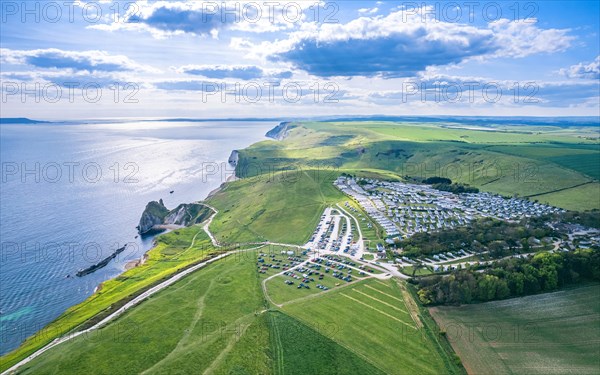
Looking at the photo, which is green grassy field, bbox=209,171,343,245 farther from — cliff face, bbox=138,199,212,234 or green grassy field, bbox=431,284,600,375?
green grassy field, bbox=431,284,600,375

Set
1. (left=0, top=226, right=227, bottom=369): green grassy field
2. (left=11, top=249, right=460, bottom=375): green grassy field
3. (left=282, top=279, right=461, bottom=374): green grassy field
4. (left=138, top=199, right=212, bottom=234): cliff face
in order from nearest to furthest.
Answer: (left=11, top=249, right=460, bottom=375): green grassy field, (left=282, top=279, right=461, bottom=374): green grassy field, (left=0, top=226, right=227, bottom=369): green grassy field, (left=138, top=199, right=212, bottom=234): cliff face

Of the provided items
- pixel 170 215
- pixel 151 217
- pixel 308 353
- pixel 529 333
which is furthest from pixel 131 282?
pixel 529 333

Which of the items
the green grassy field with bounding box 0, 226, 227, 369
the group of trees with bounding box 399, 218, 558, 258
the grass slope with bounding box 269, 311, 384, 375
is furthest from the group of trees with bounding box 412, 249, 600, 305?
the green grassy field with bounding box 0, 226, 227, 369

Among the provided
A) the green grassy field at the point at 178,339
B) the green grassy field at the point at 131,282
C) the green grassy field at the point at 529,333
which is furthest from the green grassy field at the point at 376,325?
the green grassy field at the point at 131,282

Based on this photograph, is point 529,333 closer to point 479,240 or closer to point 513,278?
point 513,278

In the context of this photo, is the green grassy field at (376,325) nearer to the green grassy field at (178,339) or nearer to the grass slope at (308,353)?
the grass slope at (308,353)

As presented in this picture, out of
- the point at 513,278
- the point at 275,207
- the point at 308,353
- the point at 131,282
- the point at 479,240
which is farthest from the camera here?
the point at 275,207
